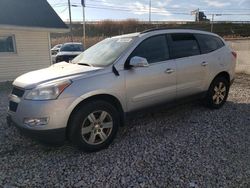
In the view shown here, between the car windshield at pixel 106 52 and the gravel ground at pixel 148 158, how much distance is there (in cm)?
134

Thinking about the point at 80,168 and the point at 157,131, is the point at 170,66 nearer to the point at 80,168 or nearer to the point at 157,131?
the point at 157,131

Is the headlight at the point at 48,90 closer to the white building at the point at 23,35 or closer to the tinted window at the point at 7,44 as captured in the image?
the white building at the point at 23,35

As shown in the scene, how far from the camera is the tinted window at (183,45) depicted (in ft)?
15.3

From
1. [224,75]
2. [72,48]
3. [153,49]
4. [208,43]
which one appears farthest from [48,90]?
[72,48]

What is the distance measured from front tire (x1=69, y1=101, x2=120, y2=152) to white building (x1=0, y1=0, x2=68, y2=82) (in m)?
8.22

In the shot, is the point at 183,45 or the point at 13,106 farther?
the point at 183,45

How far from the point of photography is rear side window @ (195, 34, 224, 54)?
521cm

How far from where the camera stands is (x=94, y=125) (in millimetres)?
3684

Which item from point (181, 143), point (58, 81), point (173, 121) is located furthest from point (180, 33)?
point (58, 81)

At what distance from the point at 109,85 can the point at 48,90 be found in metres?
0.90

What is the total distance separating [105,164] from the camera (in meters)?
3.41

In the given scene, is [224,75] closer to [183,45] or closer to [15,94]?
[183,45]

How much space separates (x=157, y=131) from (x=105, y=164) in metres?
1.41

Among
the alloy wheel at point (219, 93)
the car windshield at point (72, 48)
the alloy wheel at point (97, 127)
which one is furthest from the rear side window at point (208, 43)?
the car windshield at point (72, 48)
